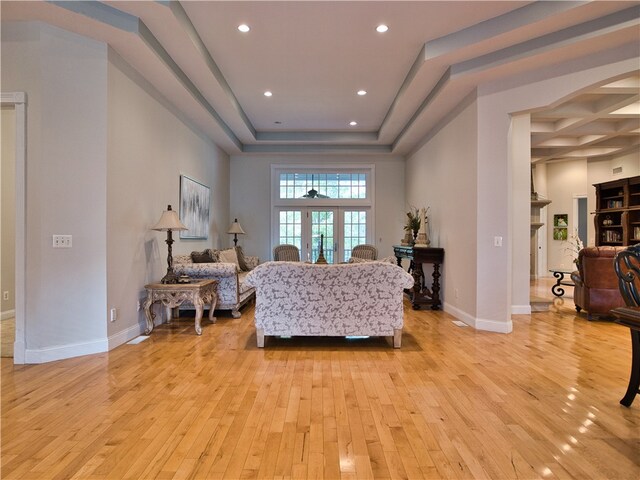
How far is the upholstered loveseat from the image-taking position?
4.65m

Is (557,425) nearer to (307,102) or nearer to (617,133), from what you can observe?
(307,102)

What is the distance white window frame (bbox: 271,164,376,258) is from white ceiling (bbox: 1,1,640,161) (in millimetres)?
1981

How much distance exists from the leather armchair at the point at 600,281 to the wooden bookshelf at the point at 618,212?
11.8 feet

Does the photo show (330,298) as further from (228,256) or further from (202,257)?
(228,256)

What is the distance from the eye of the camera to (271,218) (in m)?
8.29

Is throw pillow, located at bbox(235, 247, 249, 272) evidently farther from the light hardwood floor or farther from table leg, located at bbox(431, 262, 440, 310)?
table leg, located at bbox(431, 262, 440, 310)

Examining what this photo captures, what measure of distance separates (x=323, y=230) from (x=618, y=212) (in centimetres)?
670

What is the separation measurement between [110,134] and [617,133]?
8207 millimetres

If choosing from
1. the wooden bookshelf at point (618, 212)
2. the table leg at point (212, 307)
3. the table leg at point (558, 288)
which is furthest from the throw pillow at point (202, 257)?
→ the wooden bookshelf at point (618, 212)

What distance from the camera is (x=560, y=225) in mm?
9359

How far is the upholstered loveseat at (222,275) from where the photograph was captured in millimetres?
4652

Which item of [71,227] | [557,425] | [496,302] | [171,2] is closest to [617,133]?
[496,302]

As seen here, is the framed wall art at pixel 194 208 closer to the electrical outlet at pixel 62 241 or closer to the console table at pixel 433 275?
the electrical outlet at pixel 62 241

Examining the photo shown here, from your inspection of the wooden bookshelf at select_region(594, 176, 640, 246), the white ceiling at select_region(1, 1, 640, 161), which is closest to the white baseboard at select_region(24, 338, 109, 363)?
the white ceiling at select_region(1, 1, 640, 161)
